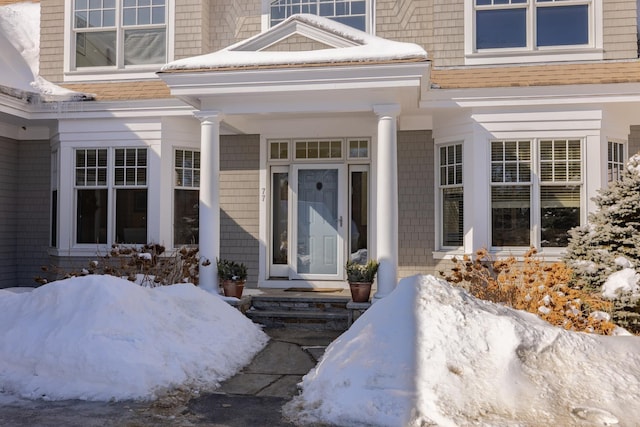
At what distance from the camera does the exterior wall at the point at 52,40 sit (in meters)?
11.1

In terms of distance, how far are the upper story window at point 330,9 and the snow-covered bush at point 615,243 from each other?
5.28 metres

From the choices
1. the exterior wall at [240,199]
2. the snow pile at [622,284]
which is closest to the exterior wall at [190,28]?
the exterior wall at [240,199]

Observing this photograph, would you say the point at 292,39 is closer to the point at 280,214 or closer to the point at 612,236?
the point at 280,214

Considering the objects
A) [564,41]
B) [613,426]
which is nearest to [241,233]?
[564,41]

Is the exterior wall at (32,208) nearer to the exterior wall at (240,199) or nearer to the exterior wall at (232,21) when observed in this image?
the exterior wall at (240,199)

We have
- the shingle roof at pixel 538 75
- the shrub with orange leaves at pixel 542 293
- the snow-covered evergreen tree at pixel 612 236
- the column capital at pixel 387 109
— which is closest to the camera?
the shrub with orange leaves at pixel 542 293

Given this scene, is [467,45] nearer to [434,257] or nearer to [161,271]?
[434,257]

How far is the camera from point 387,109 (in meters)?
8.16

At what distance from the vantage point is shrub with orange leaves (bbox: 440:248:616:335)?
6.70m

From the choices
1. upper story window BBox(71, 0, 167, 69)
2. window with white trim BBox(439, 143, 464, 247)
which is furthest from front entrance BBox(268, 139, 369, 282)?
upper story window BBox(71, 0, 167, 69)

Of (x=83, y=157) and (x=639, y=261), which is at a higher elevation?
(x=83, y=157)

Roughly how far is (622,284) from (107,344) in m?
5.88

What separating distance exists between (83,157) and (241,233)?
314 cm

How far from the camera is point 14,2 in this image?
494 inches
